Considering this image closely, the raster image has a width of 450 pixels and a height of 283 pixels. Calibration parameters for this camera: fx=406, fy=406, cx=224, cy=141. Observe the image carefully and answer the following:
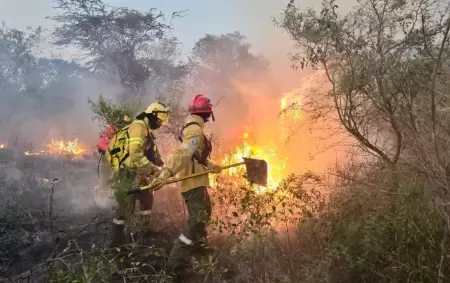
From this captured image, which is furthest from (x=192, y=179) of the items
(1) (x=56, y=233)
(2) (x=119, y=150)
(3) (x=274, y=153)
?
(3) (x=274, y=153)

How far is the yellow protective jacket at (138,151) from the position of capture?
5395 millimetres

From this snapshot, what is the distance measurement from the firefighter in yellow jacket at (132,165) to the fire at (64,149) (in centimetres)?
1025

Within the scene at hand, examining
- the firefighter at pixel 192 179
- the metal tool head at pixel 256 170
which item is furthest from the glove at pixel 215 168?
the metal tool head at pixel 256 170

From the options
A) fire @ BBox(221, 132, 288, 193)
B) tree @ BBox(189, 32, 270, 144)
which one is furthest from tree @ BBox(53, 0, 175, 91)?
fire @ BBox(221, 132, 288, 193)

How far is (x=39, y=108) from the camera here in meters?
19.4

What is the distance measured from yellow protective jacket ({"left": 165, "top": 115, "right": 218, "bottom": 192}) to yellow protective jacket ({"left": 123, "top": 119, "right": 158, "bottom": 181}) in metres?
0.57

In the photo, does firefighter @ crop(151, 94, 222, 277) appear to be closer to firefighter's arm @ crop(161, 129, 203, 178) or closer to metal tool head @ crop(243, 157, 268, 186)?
firefighter's arm @ crop(161, 129, 203, 178)

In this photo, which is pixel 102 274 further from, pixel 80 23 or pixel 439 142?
pixel 80 23

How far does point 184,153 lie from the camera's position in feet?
16.0

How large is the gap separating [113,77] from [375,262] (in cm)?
1728

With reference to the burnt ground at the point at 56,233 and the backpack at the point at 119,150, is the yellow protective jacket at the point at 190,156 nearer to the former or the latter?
the burnt ground at the point at 56,233

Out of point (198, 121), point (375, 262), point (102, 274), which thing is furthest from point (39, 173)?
point (375, 262)

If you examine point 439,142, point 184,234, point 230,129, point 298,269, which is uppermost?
point 230,129

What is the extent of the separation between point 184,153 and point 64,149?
1238 cm
